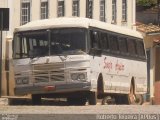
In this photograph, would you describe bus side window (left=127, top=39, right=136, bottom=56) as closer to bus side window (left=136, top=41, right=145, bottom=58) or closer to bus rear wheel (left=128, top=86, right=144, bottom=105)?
bus side window (left=136, top=41, right=145, bottom=58)

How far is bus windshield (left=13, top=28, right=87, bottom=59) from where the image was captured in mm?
26391

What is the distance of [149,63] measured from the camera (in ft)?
175

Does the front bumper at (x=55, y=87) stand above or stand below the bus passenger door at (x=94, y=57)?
below

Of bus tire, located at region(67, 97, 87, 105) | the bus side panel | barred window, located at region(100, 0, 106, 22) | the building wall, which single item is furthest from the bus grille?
barred window, located at region(100, 0, 106, 22)

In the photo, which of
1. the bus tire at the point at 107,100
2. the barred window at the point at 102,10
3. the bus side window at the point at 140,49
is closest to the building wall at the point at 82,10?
the barred window at the point at 102,10

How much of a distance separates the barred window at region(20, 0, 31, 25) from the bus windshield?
1674cm

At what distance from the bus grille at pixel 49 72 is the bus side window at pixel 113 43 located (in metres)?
3.20

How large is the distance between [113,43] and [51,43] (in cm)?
398

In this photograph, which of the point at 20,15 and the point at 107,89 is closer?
the point at 107,89

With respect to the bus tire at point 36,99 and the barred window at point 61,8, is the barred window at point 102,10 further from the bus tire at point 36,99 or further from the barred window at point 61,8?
the bus tire at point 36,99

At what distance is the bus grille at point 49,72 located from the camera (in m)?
26.9

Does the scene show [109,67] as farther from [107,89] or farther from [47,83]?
[47,83]

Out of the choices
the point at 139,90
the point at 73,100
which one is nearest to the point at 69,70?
the point at 73,100

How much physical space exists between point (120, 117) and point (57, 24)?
11.7 m
